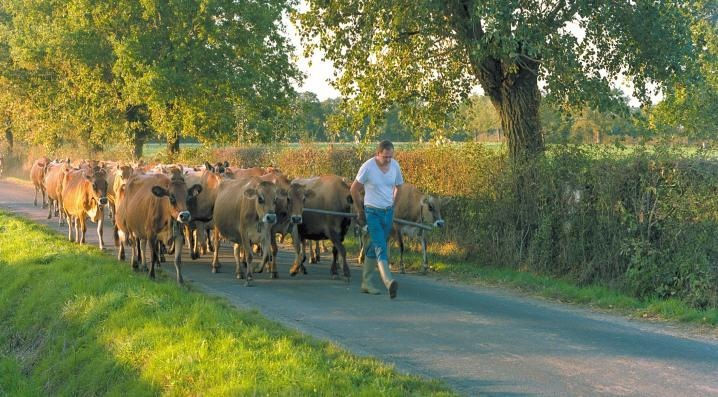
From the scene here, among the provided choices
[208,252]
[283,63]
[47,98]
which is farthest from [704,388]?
[47,98]

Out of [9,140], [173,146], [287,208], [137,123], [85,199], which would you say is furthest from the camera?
[9,140]

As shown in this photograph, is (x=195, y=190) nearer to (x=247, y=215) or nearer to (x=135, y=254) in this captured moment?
(x=247, y=215)

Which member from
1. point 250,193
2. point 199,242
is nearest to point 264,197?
point 250,193

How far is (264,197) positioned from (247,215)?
2.06 feet

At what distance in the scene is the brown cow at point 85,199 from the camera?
19.0 m

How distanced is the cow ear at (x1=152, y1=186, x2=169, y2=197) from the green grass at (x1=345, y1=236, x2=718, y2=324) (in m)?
5.34

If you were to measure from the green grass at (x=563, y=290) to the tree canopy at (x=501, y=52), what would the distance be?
2761 millimetres

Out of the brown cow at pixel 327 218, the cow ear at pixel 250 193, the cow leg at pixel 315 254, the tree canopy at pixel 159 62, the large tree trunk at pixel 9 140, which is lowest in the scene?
the cow leg at pixel 315 254

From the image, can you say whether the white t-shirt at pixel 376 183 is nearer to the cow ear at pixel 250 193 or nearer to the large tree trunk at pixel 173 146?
the cow ear at pixel 250 193

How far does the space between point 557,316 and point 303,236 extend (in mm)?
6095

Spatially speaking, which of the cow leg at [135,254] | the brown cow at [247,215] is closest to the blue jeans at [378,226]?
the brown cow at [247,215]

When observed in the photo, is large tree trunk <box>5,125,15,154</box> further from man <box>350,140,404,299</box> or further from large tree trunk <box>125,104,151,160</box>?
man <box>350,140,404,299</box>

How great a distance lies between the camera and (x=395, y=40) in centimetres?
1827

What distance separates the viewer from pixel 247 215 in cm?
1475
